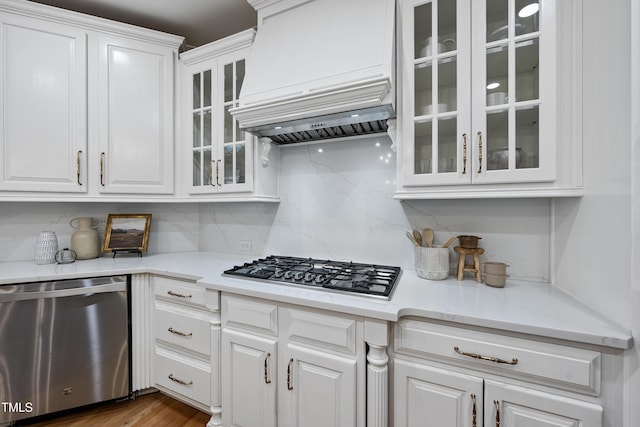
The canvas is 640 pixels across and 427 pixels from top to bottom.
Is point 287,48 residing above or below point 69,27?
below

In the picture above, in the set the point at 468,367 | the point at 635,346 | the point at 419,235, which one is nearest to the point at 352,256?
the point at 419,235

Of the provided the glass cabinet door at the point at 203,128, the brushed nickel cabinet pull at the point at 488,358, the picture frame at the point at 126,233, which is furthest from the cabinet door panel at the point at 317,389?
the picture frame at the point at 126,233

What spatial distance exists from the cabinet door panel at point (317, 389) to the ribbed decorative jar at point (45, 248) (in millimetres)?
1815

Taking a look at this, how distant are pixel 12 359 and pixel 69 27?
6.74 ft

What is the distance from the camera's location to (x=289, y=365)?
126 cm

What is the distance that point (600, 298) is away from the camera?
0.98 m

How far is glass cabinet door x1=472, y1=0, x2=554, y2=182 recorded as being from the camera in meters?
1.14

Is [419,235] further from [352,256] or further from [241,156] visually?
[241,156]

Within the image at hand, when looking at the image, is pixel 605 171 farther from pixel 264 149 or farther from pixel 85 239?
pixel 85 239

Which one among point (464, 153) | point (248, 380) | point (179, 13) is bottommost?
point (248, 380)

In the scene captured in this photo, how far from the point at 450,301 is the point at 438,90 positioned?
3.16 feet

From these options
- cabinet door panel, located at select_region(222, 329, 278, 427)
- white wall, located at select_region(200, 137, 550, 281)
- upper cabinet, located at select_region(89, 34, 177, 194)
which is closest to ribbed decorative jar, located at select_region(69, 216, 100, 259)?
upper cabinet, located at select_region(89, 34, 177, 194)

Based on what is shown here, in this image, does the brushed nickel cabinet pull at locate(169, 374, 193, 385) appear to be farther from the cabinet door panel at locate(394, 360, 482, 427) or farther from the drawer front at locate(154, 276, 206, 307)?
the cabinet door panel at locate(394, 360, 482, 427)

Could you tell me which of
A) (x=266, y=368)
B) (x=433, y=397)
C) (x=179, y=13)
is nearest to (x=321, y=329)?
(x=266, y=368)
